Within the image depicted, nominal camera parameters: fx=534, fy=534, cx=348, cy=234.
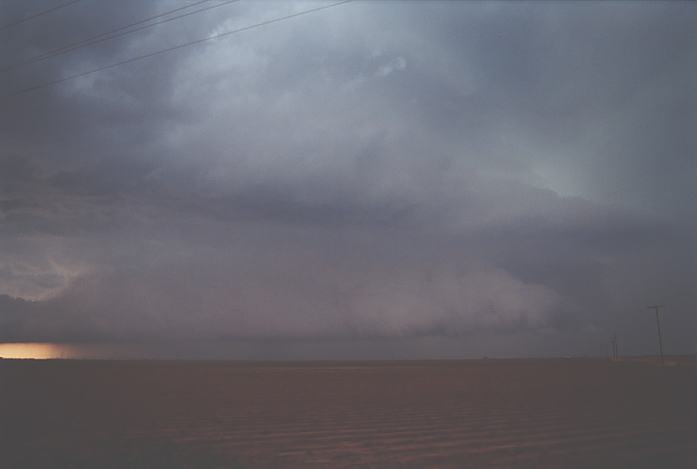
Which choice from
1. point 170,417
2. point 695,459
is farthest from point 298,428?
point 695,459

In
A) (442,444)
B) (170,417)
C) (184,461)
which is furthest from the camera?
(170,417)

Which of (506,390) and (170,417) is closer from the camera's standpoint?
(170,417)

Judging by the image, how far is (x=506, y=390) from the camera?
34.8 meters

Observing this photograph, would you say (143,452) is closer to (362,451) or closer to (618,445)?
(362,451)

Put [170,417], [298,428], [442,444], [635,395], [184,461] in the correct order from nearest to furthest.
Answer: [184,461], [442,444], [298,428], [170,417], [635,395]

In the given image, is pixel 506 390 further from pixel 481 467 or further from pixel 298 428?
pixel 481 467

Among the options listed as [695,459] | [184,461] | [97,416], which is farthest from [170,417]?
[695,459]

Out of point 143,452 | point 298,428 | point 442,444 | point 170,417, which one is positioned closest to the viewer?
point 143,452

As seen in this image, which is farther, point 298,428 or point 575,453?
point 298,428

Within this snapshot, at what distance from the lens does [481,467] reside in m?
12.6

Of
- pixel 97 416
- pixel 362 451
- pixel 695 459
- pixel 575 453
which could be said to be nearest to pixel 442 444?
pixel 362 451

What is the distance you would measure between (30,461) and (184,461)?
3864mm

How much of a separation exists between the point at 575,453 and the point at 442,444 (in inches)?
139

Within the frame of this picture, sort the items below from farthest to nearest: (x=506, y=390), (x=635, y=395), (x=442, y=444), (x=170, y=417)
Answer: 1. (x=506, y=390)
2. (x=635, y=395)
3. (x=170, y=417)
4. (x=442, y=444)
